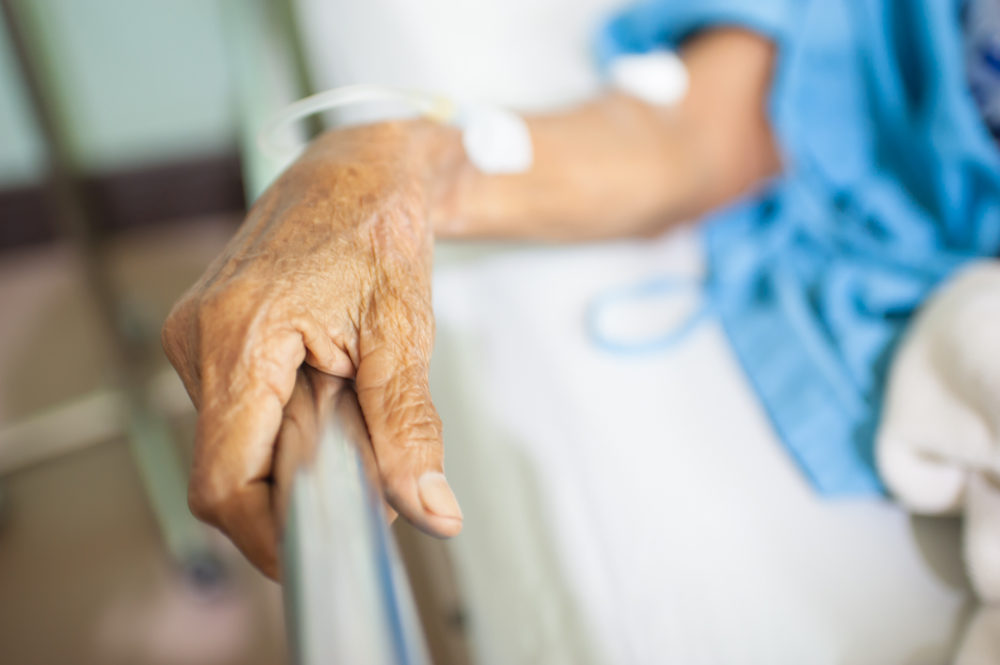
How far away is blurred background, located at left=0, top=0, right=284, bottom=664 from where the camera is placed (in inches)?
36.9

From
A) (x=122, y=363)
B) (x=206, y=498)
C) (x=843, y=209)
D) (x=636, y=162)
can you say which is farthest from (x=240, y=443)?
(x=122, y=363)

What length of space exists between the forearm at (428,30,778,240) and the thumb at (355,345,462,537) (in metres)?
0.24

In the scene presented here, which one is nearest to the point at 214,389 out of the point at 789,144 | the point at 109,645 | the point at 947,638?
the point at 947,638

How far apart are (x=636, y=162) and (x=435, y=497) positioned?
50cm

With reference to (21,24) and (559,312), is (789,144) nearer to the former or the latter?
(559,312)

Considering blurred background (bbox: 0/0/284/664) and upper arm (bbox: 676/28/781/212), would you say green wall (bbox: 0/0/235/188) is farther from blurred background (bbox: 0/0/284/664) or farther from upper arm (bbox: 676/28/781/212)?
upper arm (bbox: 676/28/781/212)

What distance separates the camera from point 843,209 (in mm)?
717

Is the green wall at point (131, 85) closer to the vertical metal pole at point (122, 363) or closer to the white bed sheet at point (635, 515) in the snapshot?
the vertical metal pole at point (122, 363)

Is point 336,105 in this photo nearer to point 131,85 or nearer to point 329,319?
point 329,319

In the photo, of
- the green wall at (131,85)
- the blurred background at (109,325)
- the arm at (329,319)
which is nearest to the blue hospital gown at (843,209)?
the arm at (329,319)

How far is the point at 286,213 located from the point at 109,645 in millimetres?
766

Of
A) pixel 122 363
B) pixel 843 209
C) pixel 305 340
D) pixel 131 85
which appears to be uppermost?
pixel 131 85

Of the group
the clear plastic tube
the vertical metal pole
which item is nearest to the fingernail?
the clear plastic tube

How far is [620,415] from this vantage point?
22.0 inches
